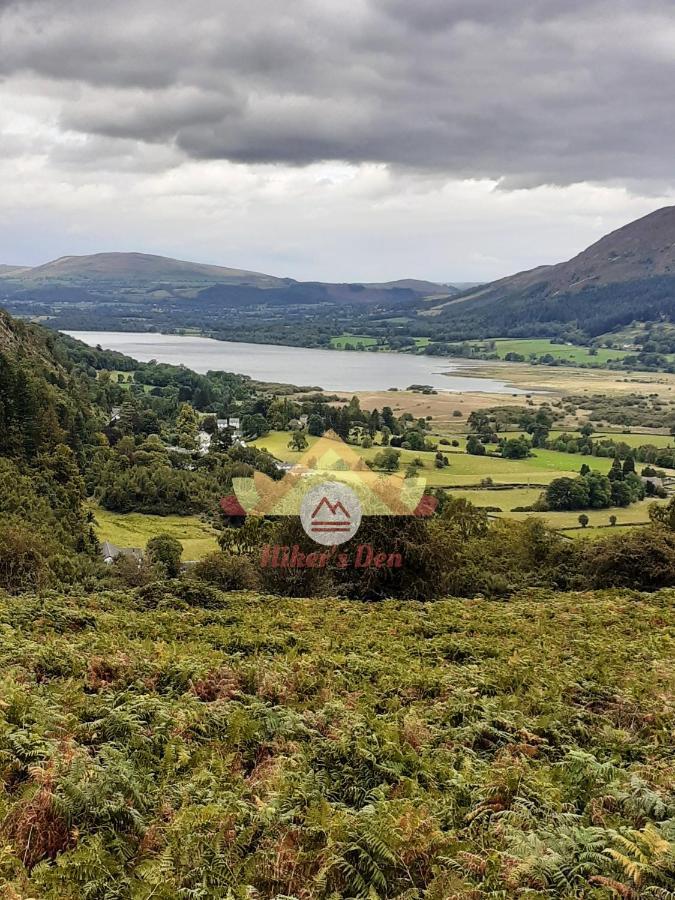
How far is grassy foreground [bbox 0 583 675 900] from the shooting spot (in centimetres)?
628

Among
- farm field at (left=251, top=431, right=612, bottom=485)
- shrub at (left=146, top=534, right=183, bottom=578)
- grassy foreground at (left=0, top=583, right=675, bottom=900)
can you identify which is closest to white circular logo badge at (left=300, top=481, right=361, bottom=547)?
shrub at (left=146, top=534, right=183, bottom=578)

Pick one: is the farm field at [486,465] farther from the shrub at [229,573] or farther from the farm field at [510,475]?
the shrub at [229,573]

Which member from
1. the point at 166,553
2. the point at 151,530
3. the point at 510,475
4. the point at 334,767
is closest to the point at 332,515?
the point at 166,553

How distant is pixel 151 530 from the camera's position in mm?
55062

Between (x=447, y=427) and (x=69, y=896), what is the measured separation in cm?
10770

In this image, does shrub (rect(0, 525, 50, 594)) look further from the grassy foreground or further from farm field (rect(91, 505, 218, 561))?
farm field (rect(91, 505, 218, 561))

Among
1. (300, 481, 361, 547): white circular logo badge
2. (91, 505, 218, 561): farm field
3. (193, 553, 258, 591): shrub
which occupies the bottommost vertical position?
(91, 505, 218, 561): farm field

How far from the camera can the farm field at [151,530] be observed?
4826 cm

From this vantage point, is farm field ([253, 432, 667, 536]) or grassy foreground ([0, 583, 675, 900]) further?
farm field ([253, 432, 667, 536])

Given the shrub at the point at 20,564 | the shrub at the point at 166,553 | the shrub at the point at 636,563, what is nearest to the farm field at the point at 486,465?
the shrub at the point at 166,553

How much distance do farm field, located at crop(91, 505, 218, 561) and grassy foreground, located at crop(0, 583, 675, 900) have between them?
3186 cm

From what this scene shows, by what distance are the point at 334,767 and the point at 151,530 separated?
4851 cm

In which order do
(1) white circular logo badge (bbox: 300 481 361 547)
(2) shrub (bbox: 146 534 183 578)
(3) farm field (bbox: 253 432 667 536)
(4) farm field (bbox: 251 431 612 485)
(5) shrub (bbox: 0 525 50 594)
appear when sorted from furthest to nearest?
(4) farm field (bbox: 251 431 612 485)
(3) farm field (bbox: 253 432 667 536)
(2) shrub (bbox: 146 534 183 578)
(1) white circular logo badge (bbox: 300 481 361 547)
(5) shrub (bbox: 0 525 50 594)

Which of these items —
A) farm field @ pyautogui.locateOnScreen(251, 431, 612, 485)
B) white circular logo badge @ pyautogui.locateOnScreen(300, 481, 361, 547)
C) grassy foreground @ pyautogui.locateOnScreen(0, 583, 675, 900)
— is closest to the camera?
grassy foreground @ pyautogui.locateOnScreen(0, 583, 675, 900)
